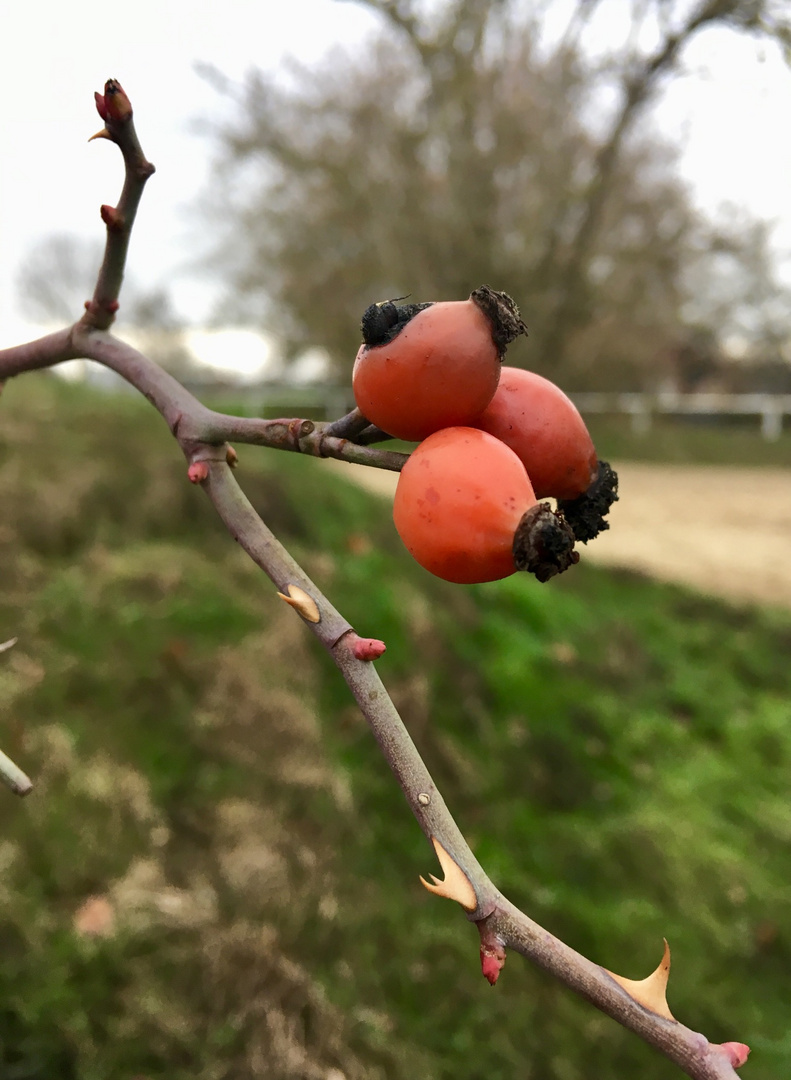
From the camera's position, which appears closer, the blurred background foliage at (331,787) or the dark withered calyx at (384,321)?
Answer: the dark withered calyx at (384,321)

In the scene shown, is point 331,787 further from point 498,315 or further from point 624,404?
point 624,404

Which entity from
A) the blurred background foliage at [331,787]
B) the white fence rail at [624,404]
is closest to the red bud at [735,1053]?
the blurred background foliage at [331,787]

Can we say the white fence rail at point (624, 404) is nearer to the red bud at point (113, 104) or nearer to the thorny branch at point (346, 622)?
the thorny branch at point (346, 622)

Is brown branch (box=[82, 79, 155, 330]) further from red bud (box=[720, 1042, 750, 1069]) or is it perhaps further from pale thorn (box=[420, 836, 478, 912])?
red bud (box=[720, 1042, 750, 1069])

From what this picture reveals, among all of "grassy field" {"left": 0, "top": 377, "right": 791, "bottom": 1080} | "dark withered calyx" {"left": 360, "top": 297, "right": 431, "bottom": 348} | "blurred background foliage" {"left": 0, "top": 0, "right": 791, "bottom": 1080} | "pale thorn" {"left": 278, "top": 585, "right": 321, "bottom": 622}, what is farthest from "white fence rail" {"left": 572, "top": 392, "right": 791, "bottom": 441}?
"pale thorn" {"left": 278, "top": 585, "right": 321, "bottom": 622}

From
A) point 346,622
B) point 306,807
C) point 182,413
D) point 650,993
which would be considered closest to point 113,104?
point 182,413

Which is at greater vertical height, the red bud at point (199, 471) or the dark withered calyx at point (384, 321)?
the dark withered calyx at point (384, 321)
